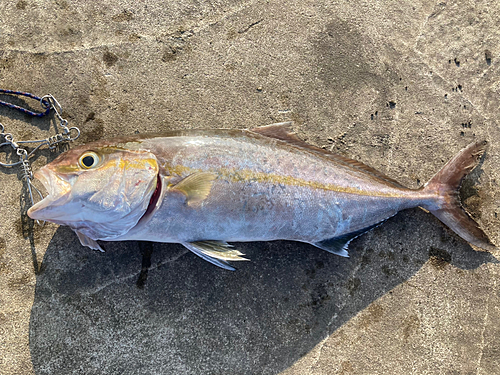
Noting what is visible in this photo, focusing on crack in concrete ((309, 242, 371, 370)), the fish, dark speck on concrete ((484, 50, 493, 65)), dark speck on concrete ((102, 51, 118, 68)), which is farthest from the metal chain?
dark speck on concrete ((484, 50, 493, 65))

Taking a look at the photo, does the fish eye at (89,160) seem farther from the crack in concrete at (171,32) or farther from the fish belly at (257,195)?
the crack in concrete at (171,32)

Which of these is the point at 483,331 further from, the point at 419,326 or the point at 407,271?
the point at 407,271

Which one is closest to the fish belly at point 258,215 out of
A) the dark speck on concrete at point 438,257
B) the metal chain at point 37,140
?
the dark speck on concrete at point 438,257

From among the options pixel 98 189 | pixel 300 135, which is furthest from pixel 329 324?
pixel 98 189

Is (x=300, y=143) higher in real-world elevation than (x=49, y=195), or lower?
higher

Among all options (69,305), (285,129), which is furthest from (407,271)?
(69,305)

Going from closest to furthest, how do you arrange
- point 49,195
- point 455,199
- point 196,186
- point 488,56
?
point 49,195
point 196,186
point 455,199
point 488,56

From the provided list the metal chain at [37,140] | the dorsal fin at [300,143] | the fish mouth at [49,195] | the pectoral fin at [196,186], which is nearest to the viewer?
the fish mouth at [49,195]

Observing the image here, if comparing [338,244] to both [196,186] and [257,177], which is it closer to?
[257,177]
